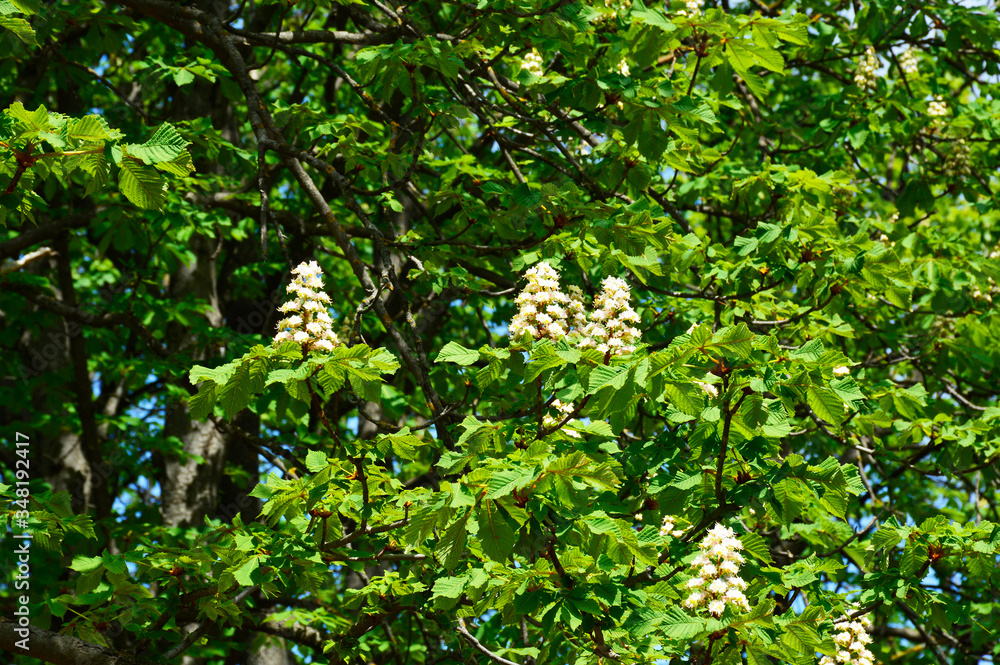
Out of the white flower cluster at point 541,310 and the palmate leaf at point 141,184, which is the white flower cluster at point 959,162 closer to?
the white flower cluster at point 541,310

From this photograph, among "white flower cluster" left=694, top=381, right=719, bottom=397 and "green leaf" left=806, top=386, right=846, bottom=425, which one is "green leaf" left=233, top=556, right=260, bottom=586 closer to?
"white flower cluster" left=694, top=381, right=719, bottom=397

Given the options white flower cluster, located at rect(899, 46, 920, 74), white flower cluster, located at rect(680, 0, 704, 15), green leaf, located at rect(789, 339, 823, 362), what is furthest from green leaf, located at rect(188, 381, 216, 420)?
white flower cluster, located at rect(899, 46, 920, 74)

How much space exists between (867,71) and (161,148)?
503cm

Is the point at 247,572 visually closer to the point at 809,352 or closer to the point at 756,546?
the point at 756,546

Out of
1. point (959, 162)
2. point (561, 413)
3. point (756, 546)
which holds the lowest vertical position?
point (756, 546)

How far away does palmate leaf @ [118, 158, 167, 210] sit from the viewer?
278 cm

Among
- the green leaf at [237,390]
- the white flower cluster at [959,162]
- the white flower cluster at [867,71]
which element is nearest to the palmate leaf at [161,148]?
the green leaf at [237,390]

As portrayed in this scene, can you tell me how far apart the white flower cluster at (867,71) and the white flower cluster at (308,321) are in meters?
4.64

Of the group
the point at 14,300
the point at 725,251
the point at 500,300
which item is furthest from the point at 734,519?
the point at 14,300

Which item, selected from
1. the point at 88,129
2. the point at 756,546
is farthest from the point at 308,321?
the point at 756,546

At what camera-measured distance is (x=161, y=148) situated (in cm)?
272

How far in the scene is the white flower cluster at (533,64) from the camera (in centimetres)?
474

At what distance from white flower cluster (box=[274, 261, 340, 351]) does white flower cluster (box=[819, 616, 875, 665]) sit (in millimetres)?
2440

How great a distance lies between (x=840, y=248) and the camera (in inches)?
165
